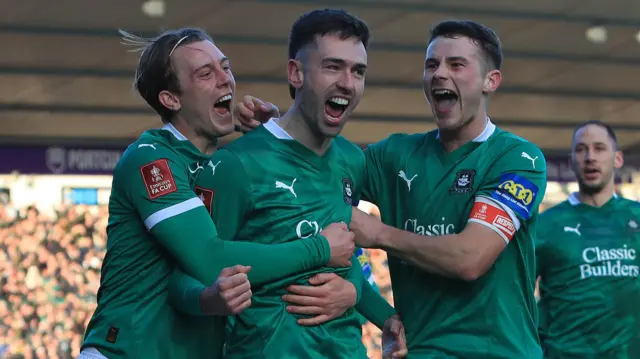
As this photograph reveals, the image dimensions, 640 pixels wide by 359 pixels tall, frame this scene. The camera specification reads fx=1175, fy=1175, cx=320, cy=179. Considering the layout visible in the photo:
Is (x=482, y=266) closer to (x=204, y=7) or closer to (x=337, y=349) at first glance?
(x=337, y=349)

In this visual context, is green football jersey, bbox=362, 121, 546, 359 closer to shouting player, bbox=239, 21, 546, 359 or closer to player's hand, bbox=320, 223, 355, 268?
shouting player, bbox=239, 21, 546, 359

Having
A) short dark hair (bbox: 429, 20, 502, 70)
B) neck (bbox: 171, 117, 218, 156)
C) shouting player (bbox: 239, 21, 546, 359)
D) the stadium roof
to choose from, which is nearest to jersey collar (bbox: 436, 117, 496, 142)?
shouting player (bbox: 239, 21, 546, 359)

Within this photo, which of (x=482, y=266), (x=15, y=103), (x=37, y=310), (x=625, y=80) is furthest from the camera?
(x=625, y=80)

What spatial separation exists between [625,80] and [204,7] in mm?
5785

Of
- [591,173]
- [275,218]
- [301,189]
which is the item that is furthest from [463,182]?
[591,173]

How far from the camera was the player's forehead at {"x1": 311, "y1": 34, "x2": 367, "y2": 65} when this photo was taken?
383 centimetres

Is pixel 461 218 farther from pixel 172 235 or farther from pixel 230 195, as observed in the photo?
pixel 172 235

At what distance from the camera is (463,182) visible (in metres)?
4.20

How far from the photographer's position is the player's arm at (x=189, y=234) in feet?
11.8

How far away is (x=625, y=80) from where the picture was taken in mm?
14164

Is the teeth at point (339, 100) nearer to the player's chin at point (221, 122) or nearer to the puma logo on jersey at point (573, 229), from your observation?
the player's chin at point (221, 122)

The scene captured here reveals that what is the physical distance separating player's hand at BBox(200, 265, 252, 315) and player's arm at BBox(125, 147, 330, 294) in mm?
141

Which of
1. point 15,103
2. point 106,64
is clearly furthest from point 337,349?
point 15,103

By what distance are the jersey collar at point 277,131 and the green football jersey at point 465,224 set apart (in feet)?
2.02
